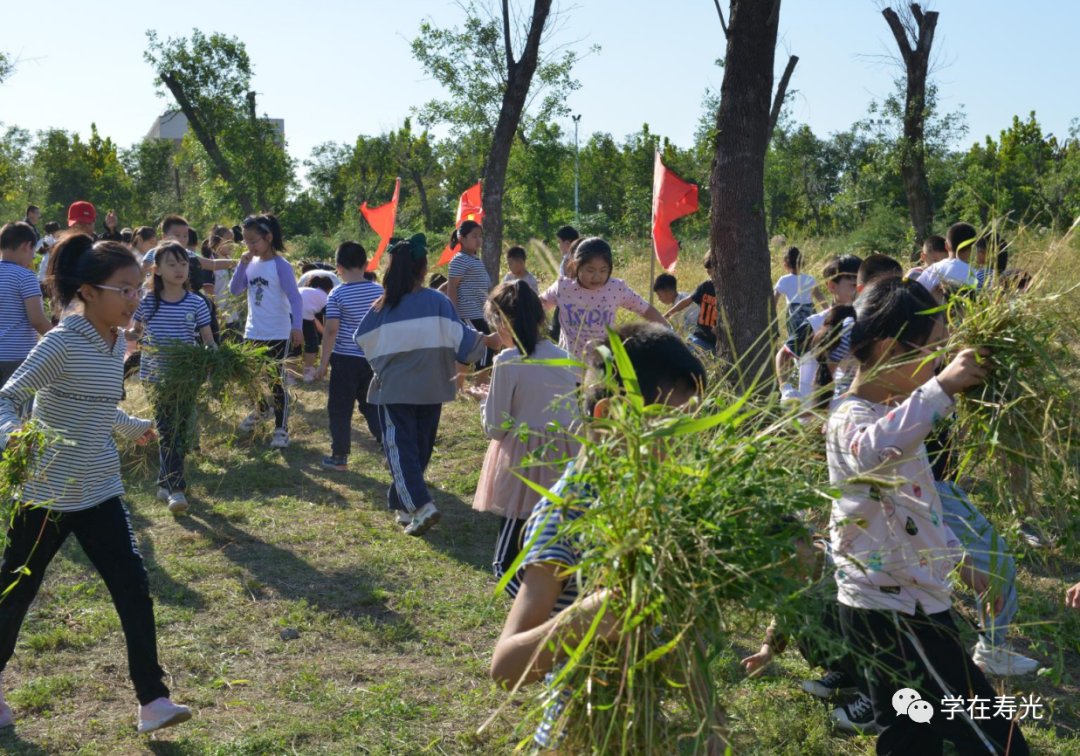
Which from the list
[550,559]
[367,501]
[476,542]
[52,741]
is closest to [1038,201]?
[476,542]

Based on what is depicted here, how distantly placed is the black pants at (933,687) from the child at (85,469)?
2.65 meters

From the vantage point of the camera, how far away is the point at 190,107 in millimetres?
28734

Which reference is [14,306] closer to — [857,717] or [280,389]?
[280,389]

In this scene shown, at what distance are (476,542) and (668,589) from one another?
531 cm

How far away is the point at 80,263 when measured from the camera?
4289mm

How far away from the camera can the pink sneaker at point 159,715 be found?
13.6ft

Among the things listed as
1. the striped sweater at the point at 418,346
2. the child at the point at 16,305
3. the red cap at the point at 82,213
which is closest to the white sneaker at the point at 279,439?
the child at the point at 16,305

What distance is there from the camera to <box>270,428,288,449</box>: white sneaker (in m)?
9.70

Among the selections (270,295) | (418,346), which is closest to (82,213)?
(270,295)

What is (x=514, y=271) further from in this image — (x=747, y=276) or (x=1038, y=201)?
(x=1038, y=201)

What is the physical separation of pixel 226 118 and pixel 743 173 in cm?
2544

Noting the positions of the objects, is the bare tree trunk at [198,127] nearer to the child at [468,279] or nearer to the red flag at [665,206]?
the child at [468,279]

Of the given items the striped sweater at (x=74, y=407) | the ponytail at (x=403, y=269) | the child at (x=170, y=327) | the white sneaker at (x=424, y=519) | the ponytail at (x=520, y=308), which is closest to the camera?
the striped sweater at (x=74, y=407)

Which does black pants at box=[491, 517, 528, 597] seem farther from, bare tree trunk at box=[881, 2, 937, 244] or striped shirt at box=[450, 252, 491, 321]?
bare tree trunk at box=[881, 2, 937, 244]
